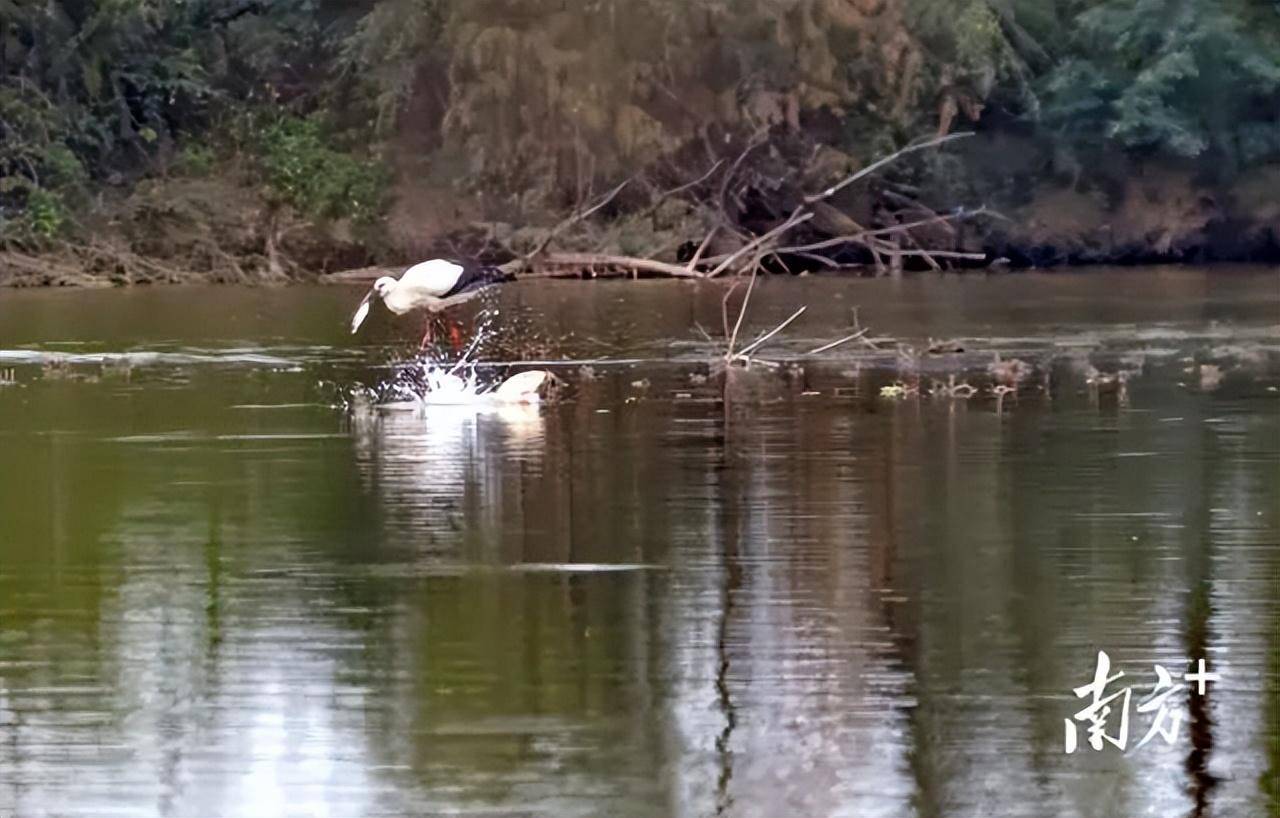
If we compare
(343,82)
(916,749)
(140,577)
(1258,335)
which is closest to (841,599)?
(916,749)

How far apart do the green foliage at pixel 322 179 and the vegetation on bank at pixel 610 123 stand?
0.04m

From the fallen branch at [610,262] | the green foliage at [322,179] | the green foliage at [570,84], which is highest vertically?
the green foliage at [570,84]

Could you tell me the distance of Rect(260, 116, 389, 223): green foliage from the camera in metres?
34.5

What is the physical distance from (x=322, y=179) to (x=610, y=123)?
4509mm

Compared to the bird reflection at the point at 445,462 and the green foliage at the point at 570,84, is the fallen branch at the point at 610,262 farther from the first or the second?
the bird reflection at the point at 445,462

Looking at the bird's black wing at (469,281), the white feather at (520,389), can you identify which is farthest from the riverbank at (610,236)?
the white feather at (520,389)

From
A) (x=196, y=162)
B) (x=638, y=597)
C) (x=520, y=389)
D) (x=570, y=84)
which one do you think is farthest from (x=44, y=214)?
(x=638, y=597)

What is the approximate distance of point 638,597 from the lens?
886 centimetres

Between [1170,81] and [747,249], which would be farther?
[1170,81]

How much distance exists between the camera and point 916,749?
6.74 meters

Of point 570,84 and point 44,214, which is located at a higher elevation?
point 570,84

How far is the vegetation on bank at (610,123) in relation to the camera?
32875 mm

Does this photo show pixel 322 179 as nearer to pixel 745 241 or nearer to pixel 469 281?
pixel 745 241

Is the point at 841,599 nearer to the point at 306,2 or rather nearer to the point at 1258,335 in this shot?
the point at 1258,335
